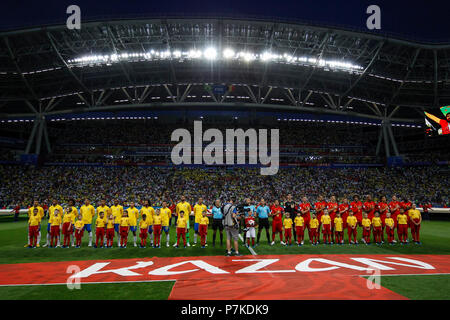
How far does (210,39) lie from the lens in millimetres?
25078

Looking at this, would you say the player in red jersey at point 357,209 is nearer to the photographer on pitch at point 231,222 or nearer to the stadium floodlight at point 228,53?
the photographer on pitch at point 231,222

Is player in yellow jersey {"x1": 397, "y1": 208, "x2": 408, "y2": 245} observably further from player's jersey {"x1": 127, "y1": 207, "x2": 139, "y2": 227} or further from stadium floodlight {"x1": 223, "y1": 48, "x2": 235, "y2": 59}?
stadium floodlight {"x1": 223, "y1": 48, "x2": 235, "y2": 59}

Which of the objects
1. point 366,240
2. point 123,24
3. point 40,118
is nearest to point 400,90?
point 366,240

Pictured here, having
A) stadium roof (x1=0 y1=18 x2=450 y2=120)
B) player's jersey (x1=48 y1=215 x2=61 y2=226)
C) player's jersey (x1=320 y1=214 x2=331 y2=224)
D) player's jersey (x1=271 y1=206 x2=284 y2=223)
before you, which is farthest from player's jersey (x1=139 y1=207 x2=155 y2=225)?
stadium roof (x1=0 y1=18 x2=450 y2=120)

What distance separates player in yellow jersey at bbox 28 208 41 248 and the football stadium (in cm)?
6

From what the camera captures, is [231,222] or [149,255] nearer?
[231,222]

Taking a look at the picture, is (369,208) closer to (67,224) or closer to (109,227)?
(109,227)

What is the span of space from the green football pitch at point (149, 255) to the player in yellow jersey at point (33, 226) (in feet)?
1.49

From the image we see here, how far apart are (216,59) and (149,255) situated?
22104mm

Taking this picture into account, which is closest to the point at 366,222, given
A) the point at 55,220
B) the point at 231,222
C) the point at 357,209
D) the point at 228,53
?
the point at 357,209

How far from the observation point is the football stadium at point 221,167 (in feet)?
23.2

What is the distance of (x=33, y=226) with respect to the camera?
10766 millimetres

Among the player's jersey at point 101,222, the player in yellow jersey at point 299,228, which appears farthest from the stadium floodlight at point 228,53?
the player's jersey at point 101,222

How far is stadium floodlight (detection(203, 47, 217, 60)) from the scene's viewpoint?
25.5 m
